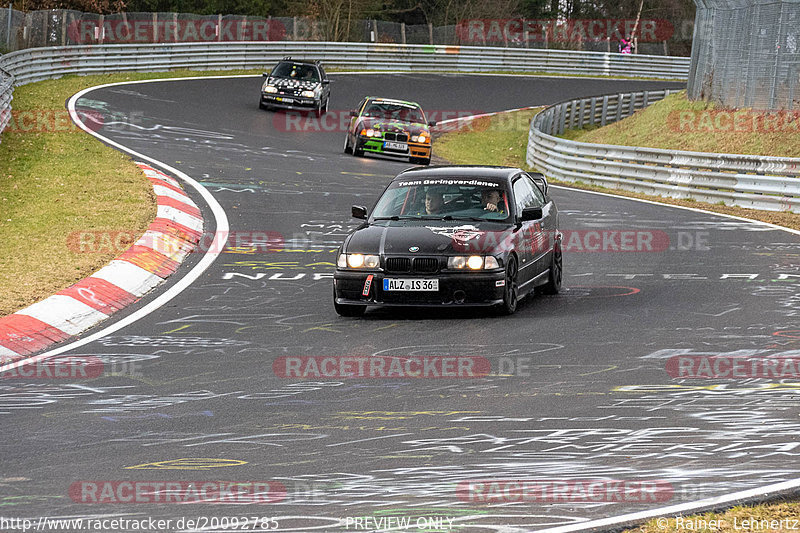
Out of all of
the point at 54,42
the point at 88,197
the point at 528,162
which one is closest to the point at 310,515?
the point at 88,197

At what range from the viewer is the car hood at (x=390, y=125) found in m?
27.8

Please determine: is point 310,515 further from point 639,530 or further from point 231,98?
point 231,98

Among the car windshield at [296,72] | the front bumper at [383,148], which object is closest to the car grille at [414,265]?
the front bumper at [383,148]

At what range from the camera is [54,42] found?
43375 millimetres

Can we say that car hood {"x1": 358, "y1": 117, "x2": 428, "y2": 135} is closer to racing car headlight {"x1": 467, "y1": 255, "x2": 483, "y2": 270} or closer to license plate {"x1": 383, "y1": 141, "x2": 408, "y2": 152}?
license plate {"x1": 383, "y1": 141, "x2": 408, "y2": 152}

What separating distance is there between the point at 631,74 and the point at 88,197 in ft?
158

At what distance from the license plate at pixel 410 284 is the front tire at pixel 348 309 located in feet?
1.08

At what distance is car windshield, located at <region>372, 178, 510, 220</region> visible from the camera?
11.8 meters

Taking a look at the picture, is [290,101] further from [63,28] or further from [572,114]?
[63,28]

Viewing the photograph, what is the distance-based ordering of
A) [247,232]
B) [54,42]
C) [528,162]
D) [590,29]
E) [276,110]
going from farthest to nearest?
1. [590,29]
2. [54,42]
3. [276,110]
4. [528,162]
5. [247,232]
